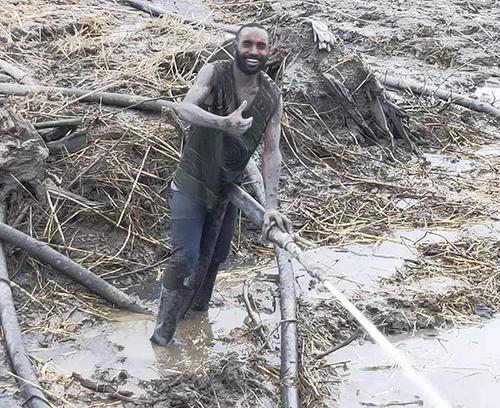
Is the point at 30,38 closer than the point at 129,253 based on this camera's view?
No

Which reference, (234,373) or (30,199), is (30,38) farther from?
(234,373)

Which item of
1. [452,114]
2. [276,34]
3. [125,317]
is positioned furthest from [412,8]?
[125,317]

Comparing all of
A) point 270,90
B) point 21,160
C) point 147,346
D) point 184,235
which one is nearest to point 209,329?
point 147,346

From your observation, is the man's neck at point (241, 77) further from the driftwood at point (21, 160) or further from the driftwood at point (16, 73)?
the driftwood at point (16, 73)

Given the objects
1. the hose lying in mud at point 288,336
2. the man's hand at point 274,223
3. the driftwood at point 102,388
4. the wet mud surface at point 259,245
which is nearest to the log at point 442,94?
the wet mud surface at point 259,245

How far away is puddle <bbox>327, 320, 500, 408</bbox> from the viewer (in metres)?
4.67

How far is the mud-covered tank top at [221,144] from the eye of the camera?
456cm

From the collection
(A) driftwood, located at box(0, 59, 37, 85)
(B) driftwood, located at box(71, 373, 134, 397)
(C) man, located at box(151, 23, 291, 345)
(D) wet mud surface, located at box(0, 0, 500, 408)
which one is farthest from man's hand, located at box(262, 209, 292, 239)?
(A) driftwood, located at box(0, 59, 37, 85)

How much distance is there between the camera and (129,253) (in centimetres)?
596

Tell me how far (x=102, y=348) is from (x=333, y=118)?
13.0 feet

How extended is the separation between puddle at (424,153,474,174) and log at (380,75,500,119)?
38.4 inches

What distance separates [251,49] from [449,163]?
4236 millimetres

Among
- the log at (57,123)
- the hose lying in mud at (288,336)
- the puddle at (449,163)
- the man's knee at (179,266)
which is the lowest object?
the puddle at (449,163)

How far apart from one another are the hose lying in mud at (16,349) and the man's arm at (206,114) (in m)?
1.52
